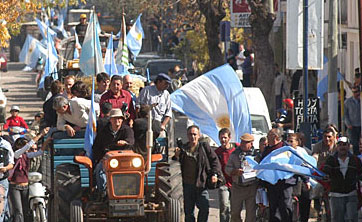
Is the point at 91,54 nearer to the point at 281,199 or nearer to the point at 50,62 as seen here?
the point at 50,62

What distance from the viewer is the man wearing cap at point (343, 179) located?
13.6 metres

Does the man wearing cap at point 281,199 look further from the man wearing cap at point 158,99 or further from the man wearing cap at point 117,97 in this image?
the man wearing cap at point 158,99

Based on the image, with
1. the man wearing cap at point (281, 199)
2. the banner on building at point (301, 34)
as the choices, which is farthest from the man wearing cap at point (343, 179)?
the banner on building at point (301, 34)

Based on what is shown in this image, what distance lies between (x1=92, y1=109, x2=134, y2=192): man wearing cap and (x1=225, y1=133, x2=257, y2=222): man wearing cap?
6.78 feet

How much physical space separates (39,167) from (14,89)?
108 feet

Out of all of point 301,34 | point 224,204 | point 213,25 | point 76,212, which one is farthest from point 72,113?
point 213,25

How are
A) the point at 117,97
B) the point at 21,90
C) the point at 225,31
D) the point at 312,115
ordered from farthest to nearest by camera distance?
the point at 21,90 < the point at 225,31 < the point at 312,115 < the point at 117,97

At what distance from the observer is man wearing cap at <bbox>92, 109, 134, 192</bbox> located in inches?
492

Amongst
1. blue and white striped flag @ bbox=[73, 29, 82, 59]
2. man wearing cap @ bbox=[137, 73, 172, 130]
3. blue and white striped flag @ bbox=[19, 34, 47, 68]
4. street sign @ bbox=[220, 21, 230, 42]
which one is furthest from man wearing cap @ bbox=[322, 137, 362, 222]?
blue and white striped flag @ bbox=[19, 34, 47, 68]

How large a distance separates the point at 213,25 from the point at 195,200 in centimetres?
2001

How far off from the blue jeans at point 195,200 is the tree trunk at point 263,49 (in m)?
12.7

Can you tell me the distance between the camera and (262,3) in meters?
26.2

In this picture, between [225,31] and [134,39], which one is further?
[225,31]

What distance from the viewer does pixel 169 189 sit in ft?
42.2
